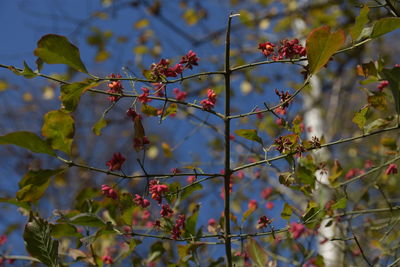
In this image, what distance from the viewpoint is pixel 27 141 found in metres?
1.04

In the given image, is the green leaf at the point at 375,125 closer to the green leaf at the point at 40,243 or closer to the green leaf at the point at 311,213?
the green leaf at the point at 311,213

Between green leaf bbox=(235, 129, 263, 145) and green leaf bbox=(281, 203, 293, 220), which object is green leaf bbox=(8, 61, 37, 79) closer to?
green leaf bbox=(235, 129, 263, 145)

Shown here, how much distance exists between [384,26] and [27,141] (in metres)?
0.91

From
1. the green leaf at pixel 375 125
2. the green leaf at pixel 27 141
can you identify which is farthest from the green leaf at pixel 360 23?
the green leaf at pixel 27 141

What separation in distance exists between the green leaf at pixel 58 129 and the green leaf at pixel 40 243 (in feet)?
0.80

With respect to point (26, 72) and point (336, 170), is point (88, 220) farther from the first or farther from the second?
point (336, 170)

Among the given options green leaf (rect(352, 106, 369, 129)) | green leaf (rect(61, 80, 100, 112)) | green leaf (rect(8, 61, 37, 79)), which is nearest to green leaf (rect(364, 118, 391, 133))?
green leaf (rect(352, 106, 369, 129))

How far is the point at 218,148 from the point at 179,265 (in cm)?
288

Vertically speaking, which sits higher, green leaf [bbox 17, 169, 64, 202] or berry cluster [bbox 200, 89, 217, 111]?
berry cluster [bbox 200, 89, 217, 111]

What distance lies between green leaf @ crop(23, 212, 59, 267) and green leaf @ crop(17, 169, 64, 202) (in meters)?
0.12

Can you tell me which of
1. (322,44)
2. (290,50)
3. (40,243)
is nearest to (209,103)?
(290,50)

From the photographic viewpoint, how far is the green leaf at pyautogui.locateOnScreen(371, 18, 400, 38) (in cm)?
113

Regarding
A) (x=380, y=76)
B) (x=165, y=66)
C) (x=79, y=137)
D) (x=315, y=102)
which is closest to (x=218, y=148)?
(x=315, y=102)

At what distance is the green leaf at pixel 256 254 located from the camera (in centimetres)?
150
